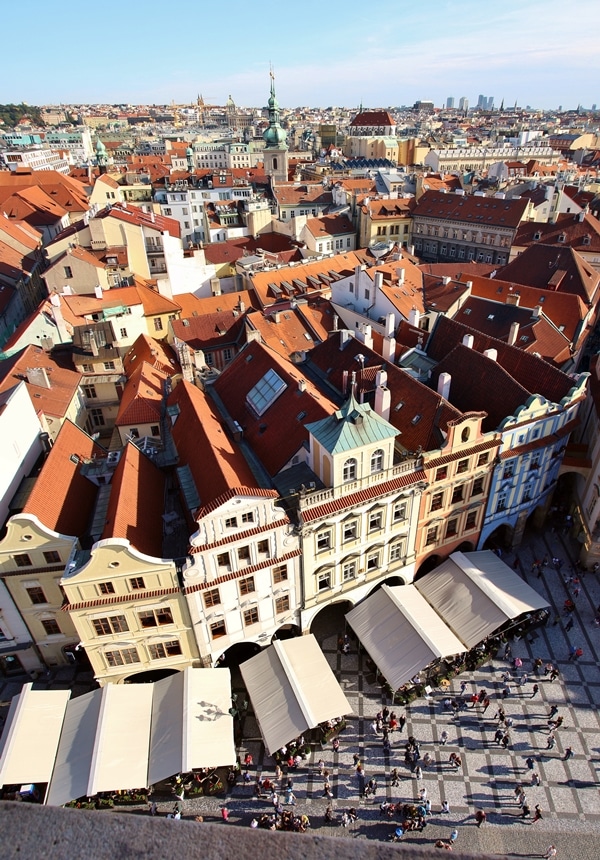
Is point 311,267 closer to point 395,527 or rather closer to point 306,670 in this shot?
point 395,527

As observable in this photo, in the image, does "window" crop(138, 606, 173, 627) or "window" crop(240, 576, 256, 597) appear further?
"window" crop(240, 576, 256, 597)

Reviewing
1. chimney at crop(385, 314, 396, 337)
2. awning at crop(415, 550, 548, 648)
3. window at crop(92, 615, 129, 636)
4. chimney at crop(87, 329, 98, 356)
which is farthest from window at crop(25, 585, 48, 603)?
chimney at crop(385, 314, 396, 337)

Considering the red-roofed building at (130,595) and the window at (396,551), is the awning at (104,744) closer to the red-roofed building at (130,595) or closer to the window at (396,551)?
the red-roofed building at (130,595)

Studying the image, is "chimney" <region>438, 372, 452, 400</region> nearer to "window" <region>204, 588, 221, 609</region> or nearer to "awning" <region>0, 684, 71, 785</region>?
"window" <region>204, 588, 221, 609</region>

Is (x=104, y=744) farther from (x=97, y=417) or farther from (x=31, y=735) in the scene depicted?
(x=97, y=417)

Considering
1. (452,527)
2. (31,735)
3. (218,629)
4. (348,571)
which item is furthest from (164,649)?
(452,527)
